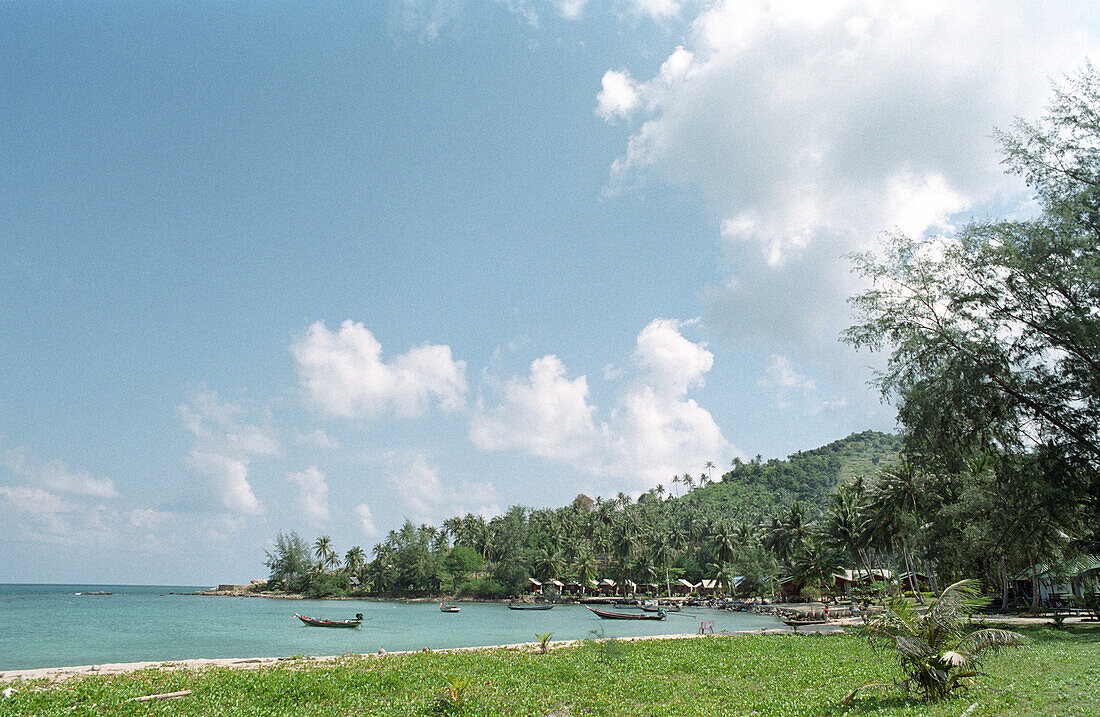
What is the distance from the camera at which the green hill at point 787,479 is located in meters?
143

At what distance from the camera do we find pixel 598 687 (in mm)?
15859

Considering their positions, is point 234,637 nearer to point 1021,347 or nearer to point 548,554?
point 1021,347

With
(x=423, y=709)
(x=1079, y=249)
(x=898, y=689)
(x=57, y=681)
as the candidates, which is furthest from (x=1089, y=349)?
(x=57, y=681)

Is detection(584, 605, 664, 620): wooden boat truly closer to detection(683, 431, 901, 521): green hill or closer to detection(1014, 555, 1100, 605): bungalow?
detection(1014, 555, 1100, 605): bungalow

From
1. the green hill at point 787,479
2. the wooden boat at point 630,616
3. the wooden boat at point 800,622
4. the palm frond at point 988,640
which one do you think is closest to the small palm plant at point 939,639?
the palm frond at point 988,640

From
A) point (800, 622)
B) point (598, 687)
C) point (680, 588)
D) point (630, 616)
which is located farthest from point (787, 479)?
point (598, 687)

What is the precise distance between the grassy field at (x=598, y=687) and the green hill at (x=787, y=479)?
111m

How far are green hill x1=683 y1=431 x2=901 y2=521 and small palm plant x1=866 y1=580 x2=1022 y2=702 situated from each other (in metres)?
119

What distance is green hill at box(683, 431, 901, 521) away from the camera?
14325 cm

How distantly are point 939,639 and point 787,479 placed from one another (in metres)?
170

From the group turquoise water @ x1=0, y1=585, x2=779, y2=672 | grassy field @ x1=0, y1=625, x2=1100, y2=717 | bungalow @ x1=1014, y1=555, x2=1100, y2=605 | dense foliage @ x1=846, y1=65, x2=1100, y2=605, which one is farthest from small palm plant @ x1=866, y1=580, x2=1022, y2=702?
bungalow @ x1=1014, y1=555, x2=1100, y2=605

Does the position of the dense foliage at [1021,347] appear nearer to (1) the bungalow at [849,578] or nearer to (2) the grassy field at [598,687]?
(2) the grassy field at [598,687]

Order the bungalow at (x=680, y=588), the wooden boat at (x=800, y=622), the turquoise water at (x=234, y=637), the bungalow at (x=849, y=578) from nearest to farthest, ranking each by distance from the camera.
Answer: the turquoise water at (x=234, y=637) → the wooden boat at (x=800, y=622) → the bungalow at (x=849, y=578) → the bungalow at (x=680, y=588)

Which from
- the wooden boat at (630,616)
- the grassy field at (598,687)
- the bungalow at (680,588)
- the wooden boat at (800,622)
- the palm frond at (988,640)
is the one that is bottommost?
the bungalow at (680,588)
